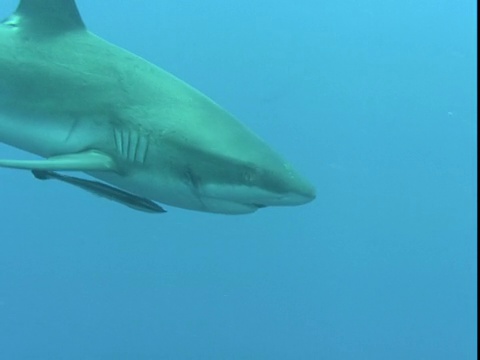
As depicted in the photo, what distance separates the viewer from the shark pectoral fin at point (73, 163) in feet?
4.95

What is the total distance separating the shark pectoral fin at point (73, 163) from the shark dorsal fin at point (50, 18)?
0.43 m

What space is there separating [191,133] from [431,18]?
465 cm

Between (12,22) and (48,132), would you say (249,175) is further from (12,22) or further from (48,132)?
(12,22)

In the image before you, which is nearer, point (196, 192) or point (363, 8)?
point (196, 192)

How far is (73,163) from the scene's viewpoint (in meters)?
1.56

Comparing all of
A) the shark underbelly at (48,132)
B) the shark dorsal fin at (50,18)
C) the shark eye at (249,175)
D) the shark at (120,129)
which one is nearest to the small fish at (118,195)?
the shark at (120,129)

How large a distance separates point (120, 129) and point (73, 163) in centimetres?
17

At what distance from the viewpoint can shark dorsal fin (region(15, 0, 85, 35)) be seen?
1.87 meters

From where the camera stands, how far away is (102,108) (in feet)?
5.61

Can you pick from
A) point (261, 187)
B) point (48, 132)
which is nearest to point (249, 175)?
point (261, 187)

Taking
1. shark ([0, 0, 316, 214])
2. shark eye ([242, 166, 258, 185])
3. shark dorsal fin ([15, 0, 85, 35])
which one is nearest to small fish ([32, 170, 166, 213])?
shark ([0, 0, 316, 214])

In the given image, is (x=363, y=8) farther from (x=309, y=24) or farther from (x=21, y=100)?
(x=21, y=100)

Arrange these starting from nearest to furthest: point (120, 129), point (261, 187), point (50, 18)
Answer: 1. point (261, 187)
2. point (120, 129)
3. point (50, 18)

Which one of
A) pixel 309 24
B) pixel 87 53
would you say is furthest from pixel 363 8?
pixel 87 53
